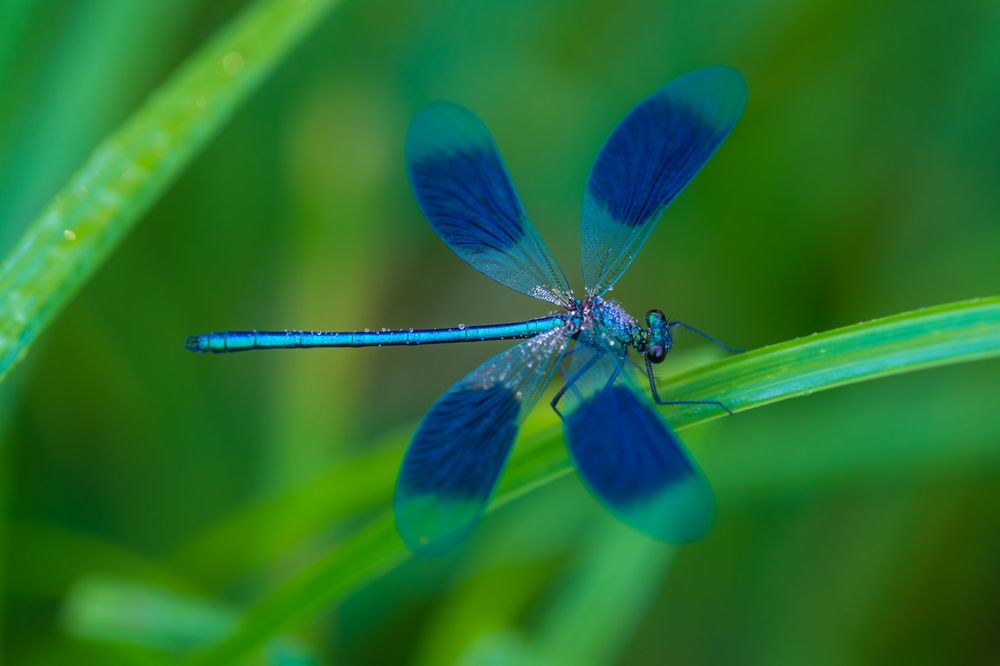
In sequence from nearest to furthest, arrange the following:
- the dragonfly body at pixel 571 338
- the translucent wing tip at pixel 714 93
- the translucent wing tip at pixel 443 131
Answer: the dragonfly body at pixel 571 338 → the translucent wing tip at pixel 714 93 → the translucent wing tip at pixel 443 131

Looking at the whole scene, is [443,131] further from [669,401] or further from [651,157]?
[669,401]

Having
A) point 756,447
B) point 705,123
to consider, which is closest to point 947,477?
point 756,447

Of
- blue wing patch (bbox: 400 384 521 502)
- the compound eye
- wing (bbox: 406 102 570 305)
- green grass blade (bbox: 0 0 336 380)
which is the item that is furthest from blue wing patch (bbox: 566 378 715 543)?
green grass blade (bbox: 0 0 336 380)

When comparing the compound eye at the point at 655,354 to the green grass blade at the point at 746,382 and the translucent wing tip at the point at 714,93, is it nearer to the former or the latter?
the green grass blade at the point at 746,382

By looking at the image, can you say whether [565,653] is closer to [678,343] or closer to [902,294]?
[678,343]

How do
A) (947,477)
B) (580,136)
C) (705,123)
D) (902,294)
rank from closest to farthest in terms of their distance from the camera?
(705,123)
(947,477)
(902,294)
(580,136)

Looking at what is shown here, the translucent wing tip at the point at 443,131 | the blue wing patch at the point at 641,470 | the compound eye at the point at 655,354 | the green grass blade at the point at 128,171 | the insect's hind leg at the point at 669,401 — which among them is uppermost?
the translucent wing tip at the point at 443,131

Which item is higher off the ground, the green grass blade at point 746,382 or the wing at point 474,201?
the wing at point 474,201

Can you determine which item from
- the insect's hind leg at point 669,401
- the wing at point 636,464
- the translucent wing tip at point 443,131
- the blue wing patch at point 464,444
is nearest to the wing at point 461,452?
the blue wing patch at point 464,444
